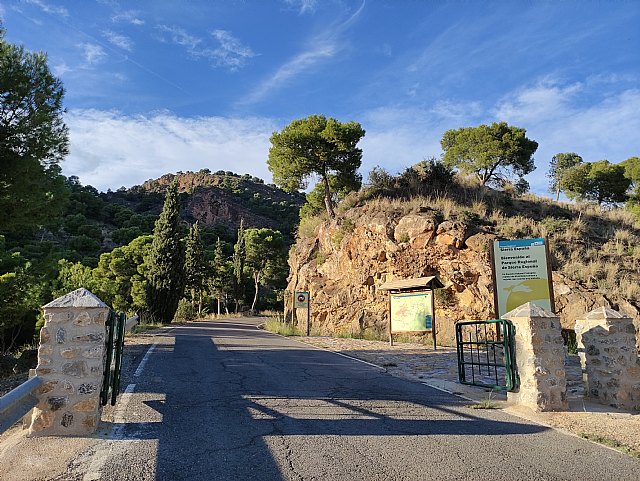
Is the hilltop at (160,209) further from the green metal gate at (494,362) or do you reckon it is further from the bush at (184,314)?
the green metal gate at (494,362)

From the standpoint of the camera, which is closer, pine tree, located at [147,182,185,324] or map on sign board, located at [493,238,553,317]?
map on sign board, located at [493,238,553,317]

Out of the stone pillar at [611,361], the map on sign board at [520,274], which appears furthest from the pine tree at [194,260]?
the stone pillar at [611,361]

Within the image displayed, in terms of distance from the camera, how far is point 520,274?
11984mm

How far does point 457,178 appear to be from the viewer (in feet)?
92.2

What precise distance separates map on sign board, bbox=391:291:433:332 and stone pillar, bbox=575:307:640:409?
741 centimetres

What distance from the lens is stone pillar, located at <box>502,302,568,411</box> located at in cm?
670

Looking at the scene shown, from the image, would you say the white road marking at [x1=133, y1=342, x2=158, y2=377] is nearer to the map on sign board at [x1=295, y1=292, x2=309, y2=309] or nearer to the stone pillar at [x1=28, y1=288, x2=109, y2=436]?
the stone pillar at [x1=28, y1=288, x2=109, y2=436]

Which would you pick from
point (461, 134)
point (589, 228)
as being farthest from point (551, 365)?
point (461, 134)

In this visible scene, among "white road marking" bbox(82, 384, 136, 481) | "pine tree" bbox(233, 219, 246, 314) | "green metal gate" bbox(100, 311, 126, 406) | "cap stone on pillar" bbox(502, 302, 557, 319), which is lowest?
"white road marking" bbox(82, 384, 136, 481)

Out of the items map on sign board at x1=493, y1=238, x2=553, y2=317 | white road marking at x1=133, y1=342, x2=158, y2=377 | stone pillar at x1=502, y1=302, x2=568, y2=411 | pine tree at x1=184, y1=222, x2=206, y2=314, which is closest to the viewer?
stone pillar at x1=502, y1=302, x2=568, y2=411

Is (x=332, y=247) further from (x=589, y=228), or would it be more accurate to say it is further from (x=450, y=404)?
(x=450, y=404)

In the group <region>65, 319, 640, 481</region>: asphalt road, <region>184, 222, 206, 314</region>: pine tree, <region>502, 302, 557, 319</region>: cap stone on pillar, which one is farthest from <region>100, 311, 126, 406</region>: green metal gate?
<region>184, 222, 206, 314</region>: pine tree

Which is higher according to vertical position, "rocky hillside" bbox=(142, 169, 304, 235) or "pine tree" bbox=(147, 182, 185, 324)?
"rocky hillside" bbox=(142, 169, 304, 235)

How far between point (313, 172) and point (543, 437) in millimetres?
26261
